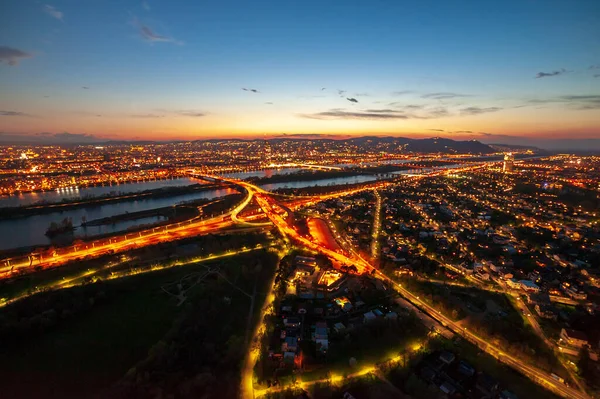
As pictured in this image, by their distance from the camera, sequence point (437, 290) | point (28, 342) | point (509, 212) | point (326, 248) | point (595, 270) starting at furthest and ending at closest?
point (509, 212) → point (326, 248) → point (595, 270) → point (437, 290) → point (28, 342)

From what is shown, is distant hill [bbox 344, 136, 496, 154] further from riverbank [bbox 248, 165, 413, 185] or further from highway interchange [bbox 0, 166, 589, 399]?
highway interchange [bbox 0, 166, 589, 399]

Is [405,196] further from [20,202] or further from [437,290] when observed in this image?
[20,202]

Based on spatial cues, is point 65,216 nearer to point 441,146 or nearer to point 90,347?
point 90,347

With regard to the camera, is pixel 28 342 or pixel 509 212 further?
pixel 509 212

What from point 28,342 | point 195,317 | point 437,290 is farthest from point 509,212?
point 28,342

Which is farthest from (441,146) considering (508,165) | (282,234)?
(282,234)

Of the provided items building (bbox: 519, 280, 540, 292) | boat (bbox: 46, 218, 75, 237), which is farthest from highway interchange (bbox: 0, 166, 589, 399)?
boat (bbox: 46, 218, 75, 237)

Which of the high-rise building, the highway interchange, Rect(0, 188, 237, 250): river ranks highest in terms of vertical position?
the high-rise building

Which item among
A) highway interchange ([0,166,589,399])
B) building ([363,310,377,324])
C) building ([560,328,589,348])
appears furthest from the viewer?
building ([363,310,377,324])

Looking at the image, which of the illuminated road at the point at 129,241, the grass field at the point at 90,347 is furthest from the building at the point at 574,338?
the illuminated road at the point at 129,241
